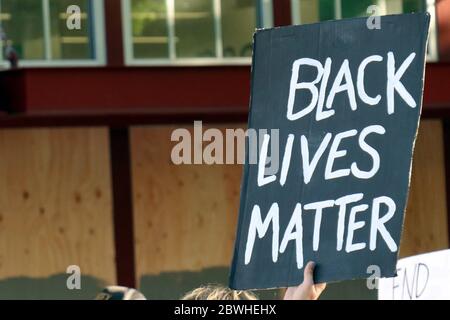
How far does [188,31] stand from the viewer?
13.8 meters

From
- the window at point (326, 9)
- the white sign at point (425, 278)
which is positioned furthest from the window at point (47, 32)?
the white sign at point (425, 278)

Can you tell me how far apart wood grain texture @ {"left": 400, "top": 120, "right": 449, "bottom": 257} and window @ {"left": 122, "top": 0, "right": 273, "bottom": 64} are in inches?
79.2

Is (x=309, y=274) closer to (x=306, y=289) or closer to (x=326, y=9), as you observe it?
(x=306, y=289)

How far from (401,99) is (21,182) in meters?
8.75

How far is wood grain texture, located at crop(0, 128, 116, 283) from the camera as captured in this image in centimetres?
1326

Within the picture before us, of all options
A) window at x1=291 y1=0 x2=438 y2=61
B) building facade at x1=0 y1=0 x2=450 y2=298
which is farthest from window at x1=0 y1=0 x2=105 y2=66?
window at x1=291 y1=0 x2=438 y2=61

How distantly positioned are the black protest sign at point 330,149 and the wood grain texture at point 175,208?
8.65 m

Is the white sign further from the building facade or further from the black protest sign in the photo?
the building facade

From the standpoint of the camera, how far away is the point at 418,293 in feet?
25.2

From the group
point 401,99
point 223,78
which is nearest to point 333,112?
point 401,99

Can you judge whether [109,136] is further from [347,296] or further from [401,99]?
[401,99]

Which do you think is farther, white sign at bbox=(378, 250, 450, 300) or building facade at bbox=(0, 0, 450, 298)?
building facade at bbox=(0, 0, 450, 298)

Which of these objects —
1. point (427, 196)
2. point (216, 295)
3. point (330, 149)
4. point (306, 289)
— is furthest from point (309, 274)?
point (427, 196)

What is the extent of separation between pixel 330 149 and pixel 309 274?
400 millimetres
